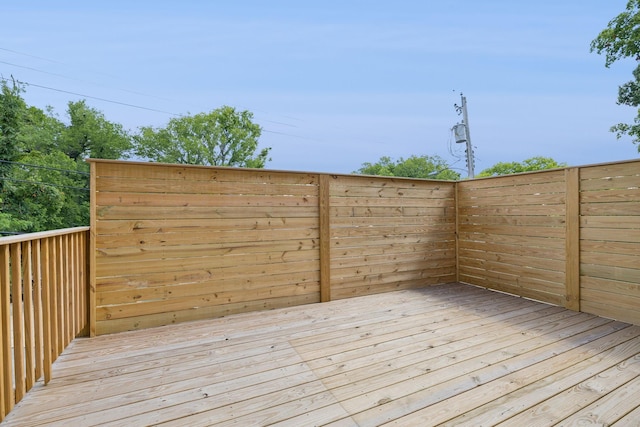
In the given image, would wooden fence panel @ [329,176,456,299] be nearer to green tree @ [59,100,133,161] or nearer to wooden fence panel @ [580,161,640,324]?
wooden fence panel @ [580,161,640,324]

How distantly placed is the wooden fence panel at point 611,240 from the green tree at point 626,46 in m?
8.35

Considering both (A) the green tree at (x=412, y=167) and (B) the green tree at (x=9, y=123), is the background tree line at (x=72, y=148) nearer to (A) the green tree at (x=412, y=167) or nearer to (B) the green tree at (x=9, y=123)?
(B) the green tree at (x=9, y=123)

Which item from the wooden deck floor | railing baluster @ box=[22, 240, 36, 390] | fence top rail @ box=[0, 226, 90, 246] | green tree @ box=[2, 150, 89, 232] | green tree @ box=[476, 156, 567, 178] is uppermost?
green tree @ box=[476, 156, 567, 178]

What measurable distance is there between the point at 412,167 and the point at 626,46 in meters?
16.4

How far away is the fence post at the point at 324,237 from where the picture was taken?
10.9 feet

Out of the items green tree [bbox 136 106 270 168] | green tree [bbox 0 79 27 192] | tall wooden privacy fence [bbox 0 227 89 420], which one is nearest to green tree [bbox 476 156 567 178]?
green tree [bbox 136 106 270 168]

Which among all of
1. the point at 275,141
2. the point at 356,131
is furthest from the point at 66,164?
the point at 356,131

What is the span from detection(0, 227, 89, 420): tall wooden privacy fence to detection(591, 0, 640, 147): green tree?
1198 cm

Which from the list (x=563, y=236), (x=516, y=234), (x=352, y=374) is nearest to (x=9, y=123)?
(x=352, y=374)

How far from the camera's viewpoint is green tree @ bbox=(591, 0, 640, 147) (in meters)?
7.95

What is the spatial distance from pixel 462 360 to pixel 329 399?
930mm

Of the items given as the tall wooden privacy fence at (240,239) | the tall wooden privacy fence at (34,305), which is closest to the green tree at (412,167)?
the tall wooden privacy fence at (240,239)

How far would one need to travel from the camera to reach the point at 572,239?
3.01 meters

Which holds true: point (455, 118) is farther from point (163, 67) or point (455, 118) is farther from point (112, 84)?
point (112, 84)
